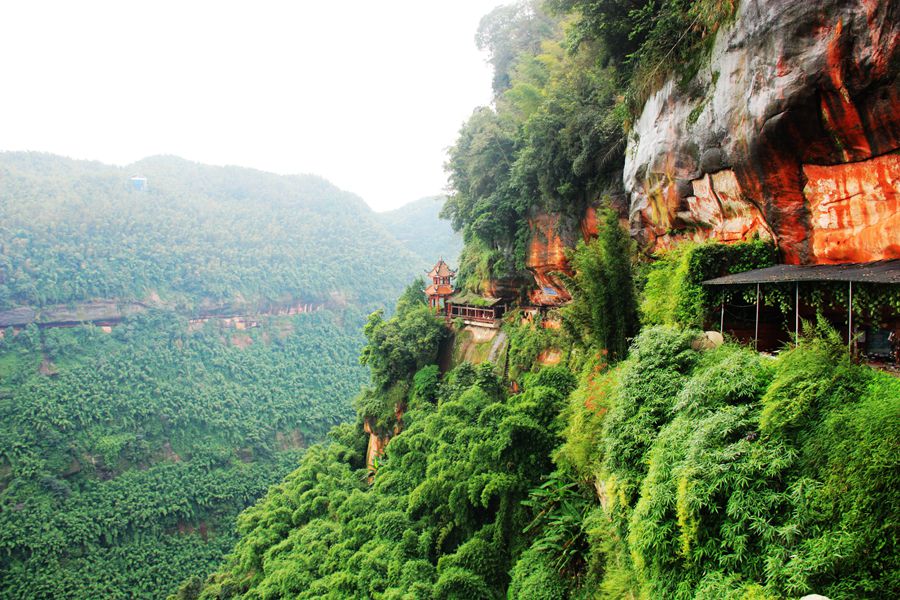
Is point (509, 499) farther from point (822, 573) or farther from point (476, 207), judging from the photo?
point (476, 207)

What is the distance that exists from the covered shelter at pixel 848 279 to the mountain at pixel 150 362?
3248 cm

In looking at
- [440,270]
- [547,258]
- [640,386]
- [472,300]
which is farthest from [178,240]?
[640,386]

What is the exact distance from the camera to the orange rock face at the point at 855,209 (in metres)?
6.20

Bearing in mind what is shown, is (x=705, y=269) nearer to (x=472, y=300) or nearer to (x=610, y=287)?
(x=610, y=287)

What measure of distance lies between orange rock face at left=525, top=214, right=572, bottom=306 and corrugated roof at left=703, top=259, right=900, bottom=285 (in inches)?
327

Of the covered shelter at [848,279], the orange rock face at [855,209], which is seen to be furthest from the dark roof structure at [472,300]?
the orange rock face at [855,209]

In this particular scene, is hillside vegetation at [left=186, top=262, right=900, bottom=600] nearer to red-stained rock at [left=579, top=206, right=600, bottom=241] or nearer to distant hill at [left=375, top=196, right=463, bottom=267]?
red-stained rock at [left=579, top=206, right=600, bottom=241]

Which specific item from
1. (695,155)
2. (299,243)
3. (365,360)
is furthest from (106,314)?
(695,155)

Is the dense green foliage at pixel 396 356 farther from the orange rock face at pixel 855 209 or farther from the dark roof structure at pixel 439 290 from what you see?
the orange rock face at pixel 855 209

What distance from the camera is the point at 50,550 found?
25922 millimetres

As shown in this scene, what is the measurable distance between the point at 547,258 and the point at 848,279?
1108cm

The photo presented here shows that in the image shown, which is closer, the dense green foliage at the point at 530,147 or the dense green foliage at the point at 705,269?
the dense green foliage at the point at 705,269

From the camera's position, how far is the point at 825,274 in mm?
6188

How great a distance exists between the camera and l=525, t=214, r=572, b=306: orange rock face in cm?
1614
